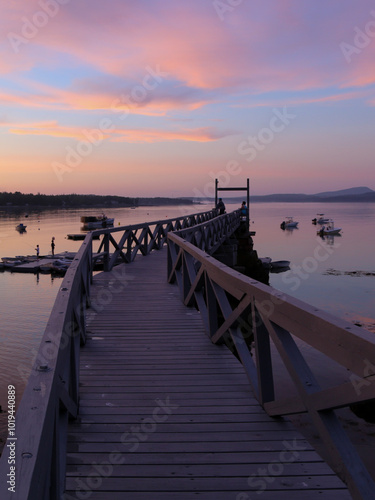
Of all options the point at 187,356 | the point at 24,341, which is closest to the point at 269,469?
the point at 187,356

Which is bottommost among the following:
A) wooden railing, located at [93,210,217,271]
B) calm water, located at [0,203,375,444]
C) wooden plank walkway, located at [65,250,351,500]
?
calm water, located at [0,203,375,444]

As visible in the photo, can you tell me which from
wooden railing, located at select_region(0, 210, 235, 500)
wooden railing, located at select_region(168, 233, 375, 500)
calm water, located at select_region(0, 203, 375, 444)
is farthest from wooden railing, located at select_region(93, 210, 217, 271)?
wooden railing, located at select_region(0, 210, 235, 500)

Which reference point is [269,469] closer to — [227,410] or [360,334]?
[227,410]

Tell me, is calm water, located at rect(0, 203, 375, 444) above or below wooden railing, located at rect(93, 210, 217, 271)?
below

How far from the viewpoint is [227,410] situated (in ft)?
10.9

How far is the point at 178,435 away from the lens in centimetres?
296

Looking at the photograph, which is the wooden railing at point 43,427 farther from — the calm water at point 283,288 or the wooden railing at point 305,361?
the calm water at point 283,288

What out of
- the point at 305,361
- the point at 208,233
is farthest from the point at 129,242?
the point at 305,361

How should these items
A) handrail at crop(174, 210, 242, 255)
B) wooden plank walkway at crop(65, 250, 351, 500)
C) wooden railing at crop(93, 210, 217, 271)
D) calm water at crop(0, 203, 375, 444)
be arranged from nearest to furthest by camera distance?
wooden plank walkway at crop(65, 250, 351, 500) < wooden railing at crop(93, 210, 217, 271) < handrail at crop(174, 210, 242, 255) < calm water at crop(0, 203, 375, 444)

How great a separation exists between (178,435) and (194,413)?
0.35m

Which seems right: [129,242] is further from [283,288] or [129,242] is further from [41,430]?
[283,288]

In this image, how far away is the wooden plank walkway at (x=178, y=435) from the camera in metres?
2.39

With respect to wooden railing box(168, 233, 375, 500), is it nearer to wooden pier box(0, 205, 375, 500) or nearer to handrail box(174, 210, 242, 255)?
wooden pier box(0, 205, 375, 500)

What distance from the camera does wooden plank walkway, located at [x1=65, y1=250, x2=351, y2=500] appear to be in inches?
94.0
